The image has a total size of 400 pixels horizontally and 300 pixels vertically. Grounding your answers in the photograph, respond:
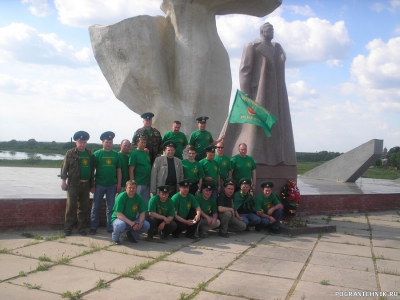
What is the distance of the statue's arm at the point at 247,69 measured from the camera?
6488 mm

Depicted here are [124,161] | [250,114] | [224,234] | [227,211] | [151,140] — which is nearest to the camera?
[224,234]

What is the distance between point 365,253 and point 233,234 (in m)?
1.58

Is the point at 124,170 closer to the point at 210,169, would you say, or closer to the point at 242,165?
the point at 210,169

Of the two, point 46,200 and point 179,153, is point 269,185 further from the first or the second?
point 46,200

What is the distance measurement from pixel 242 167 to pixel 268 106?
115 centimetres

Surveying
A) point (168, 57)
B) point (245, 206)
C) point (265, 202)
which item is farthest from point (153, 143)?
point (168, 57)

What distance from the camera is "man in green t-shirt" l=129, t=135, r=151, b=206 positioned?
5.33m

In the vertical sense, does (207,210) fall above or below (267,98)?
below

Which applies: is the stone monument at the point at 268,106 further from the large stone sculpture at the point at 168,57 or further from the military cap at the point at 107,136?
the large stone sculpture at the point at 168,57

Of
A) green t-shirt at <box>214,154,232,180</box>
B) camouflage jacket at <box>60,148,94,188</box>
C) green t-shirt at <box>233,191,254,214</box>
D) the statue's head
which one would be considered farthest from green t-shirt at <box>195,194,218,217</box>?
the statue's head

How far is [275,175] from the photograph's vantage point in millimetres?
6336

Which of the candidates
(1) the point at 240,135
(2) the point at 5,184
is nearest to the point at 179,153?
(1) the point at 240,135

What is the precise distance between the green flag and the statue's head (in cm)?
95

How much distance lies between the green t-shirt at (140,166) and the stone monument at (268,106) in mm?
1663
